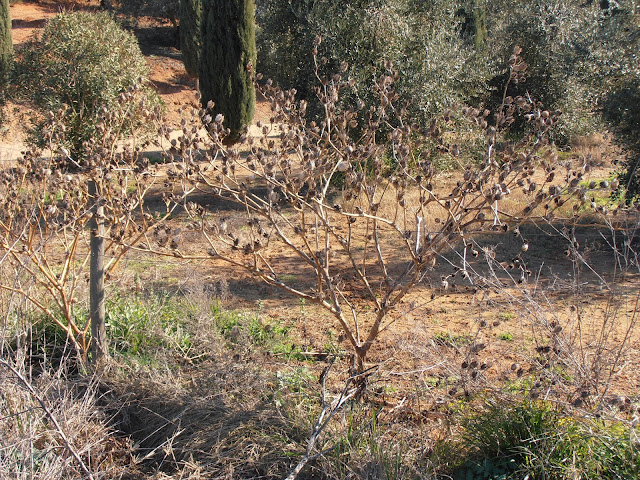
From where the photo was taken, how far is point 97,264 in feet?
12.1

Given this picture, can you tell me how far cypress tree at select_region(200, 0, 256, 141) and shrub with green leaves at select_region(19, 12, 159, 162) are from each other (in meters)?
1.88

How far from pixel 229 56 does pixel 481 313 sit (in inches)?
389

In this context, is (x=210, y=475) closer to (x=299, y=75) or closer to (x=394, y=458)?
(x=394, y=458)

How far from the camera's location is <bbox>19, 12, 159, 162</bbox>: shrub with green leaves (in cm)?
1030

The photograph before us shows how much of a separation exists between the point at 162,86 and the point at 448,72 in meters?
16.4

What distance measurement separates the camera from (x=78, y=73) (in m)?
10.3

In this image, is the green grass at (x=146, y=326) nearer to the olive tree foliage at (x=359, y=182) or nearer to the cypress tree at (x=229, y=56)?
the olive tree foliage at (x=359, y=182)

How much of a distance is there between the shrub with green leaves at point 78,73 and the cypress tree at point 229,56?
188cm

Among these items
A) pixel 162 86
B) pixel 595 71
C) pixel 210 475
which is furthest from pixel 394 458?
pixel 162 86

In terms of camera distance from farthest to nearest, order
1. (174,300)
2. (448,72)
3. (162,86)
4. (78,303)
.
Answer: (162,86)
(448,72)
(174,300)
(78,303)

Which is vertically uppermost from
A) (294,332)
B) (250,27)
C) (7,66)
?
(250,27)

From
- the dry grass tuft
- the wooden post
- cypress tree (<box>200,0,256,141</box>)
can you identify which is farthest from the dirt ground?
cypress tree (<box>200,0,256,141</box>)

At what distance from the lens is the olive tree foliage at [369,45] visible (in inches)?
354

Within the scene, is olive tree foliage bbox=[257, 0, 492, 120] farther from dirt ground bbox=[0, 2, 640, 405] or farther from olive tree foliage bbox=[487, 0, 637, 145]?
olive tree foliage bbox=[487, 0, 637, 145]
